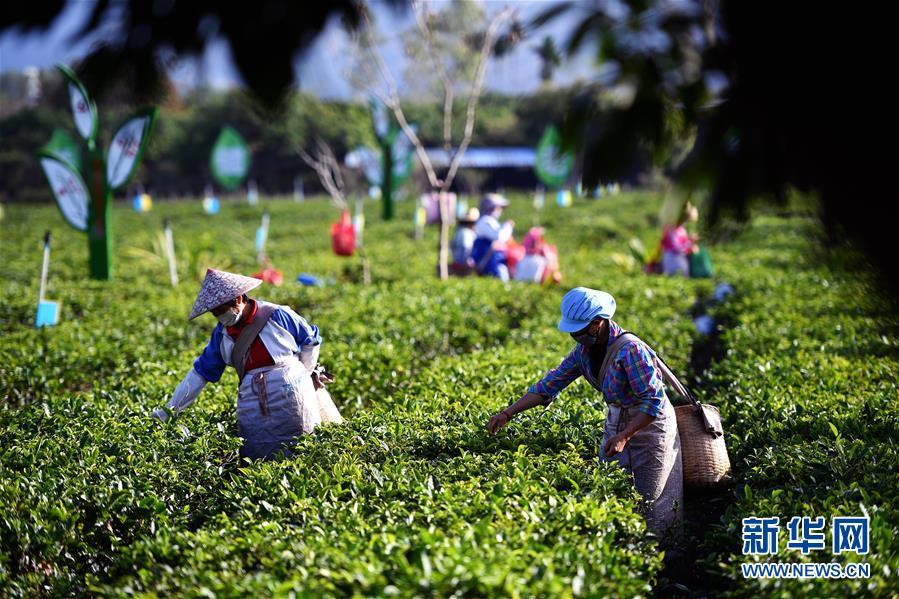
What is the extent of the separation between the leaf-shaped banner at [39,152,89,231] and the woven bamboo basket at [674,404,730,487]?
10.5 m

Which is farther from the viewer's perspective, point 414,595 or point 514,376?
point 514,376

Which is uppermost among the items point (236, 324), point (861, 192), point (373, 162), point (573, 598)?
point (373, 162)

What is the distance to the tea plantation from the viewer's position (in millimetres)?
3197

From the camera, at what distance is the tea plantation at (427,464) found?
320 centimetres

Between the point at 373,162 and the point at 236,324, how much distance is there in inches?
978

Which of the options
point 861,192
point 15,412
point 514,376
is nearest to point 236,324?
point 15,412

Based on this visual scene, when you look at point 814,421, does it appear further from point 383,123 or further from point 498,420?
point 383,123

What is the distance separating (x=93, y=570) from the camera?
4031mm

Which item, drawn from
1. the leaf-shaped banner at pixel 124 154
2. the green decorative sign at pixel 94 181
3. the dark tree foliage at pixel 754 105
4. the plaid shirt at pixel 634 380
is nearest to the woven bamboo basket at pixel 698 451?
the plaid shirt at pixel 634 380

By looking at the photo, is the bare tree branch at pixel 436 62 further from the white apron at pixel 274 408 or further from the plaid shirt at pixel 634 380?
the plaid shirt at pixel 634 380

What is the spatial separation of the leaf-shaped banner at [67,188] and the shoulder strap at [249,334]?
880 centimetres

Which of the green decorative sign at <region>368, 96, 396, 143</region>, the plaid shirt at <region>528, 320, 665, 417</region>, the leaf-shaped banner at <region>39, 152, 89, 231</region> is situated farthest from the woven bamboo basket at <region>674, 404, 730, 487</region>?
the green decorative sign at <region>368, 96, 396, 143</region>

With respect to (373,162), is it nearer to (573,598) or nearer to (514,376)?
(514,376)

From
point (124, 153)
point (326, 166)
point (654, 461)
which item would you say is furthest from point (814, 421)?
point (326, 166)
